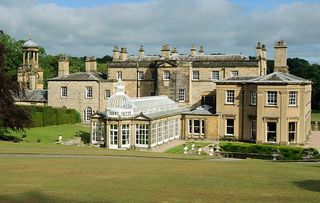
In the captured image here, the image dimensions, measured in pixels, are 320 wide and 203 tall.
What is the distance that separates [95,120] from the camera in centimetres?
3759

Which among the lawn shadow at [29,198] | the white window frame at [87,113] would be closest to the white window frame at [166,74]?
the white window frame at [87,113]

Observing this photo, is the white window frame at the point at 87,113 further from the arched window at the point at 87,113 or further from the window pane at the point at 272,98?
the window pane at the point at 272,98

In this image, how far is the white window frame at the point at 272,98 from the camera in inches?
1538

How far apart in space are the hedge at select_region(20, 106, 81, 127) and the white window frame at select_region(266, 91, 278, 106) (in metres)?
22.0

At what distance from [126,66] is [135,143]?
19.5 meters

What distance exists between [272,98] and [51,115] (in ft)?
73.7

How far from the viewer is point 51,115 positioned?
48.0 metres

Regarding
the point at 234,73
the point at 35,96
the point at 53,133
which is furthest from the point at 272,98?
the point at 35,96

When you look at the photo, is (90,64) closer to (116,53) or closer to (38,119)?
(116,53)

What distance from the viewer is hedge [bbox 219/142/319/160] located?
31984 millimetres

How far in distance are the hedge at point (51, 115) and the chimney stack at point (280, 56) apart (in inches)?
873

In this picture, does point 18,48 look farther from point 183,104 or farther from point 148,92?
point 183,104

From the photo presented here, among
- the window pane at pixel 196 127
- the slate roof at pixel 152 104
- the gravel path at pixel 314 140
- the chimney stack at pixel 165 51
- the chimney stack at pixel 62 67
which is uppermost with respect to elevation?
the chimney stack at pixel 165 51

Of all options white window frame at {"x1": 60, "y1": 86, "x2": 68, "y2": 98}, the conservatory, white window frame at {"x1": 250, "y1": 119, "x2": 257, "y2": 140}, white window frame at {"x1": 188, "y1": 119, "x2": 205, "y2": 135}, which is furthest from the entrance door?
white window frame at {"x1": 60, "y1": 86, "x2": 68, "y2": 98}
